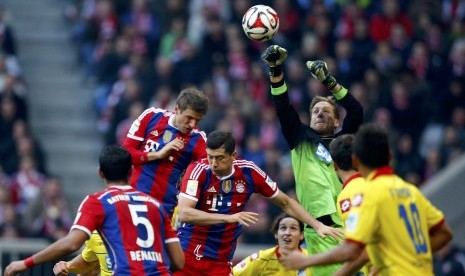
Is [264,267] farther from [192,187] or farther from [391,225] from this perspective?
[391,225]

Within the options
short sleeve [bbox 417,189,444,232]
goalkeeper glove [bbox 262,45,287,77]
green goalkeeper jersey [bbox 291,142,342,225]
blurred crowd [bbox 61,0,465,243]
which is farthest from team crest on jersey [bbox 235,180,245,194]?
blurred crowd [bbox 61,0,465,243]

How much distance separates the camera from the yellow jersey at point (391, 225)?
875cm

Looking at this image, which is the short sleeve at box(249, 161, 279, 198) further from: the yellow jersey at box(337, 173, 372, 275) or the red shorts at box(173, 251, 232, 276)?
the yellow jersey at box(337, 173, 372, 275)

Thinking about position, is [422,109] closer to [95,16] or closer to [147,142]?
[95,16]

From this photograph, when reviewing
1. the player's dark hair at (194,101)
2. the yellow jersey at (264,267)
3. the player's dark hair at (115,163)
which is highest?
the player's dark hair at (194,101)

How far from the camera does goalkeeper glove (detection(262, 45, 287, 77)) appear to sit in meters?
11.5

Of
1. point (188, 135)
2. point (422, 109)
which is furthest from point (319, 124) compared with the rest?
point (422, 109)

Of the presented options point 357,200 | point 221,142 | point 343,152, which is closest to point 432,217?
point 357,200

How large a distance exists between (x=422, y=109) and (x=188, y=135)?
28.8 ft

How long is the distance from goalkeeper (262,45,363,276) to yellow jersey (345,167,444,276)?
8.24 ft

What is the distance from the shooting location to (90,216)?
934 centimetres

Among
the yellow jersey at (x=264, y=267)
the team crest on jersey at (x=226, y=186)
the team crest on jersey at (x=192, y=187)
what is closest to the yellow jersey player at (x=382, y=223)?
the team crest on jersey at (x=192, y=187)

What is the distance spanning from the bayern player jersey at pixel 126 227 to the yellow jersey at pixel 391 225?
1563 mm

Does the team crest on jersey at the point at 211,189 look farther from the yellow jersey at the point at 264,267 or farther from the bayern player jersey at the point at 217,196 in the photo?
the yellow jersey at the point at 264,267
